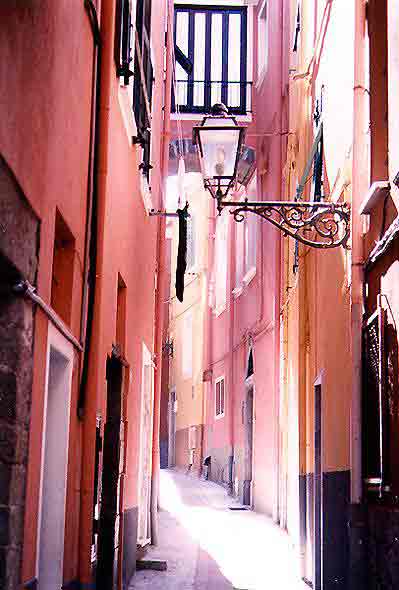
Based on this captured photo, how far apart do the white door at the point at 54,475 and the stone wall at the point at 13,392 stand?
3.35 ft

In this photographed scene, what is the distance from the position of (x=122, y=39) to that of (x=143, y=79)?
87.0 inches

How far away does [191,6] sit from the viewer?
1970 centimetres

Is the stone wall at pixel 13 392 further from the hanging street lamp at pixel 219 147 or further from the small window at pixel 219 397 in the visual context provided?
the small window at pixel 219 397

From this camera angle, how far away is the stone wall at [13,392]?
4.44 m

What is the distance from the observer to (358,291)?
728 cm

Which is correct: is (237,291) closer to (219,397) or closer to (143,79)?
(219,397)

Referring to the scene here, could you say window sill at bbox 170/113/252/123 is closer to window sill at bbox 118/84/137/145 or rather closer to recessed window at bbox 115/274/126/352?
window sill at bbox 118/84/137/145

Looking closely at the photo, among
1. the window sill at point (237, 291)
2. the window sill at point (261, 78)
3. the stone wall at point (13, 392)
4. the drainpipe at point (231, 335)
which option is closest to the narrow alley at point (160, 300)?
the stone wall at point (13, 392)

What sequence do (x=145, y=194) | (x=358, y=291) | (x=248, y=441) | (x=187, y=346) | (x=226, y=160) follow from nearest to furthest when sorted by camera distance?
(x=358, y=291)
(x=226, y=160)
(x=145, y=194)
(x=248, y=441)
(x=187, y=346)

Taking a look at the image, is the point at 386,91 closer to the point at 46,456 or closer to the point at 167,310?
the point at 46,456

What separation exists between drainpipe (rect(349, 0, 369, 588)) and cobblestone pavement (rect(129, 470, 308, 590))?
10.6ft

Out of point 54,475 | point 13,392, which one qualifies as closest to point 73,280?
point 54,475

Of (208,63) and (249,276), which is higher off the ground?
(208,63)

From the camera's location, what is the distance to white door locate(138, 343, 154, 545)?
12055mm
